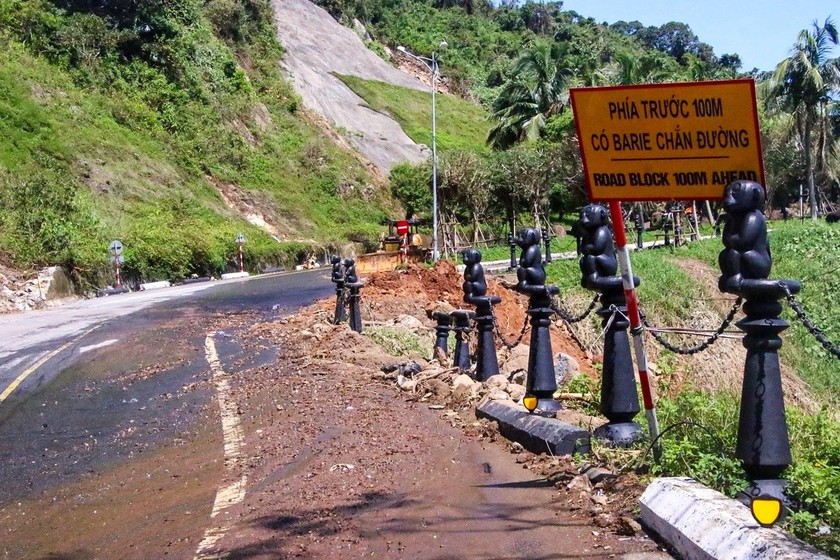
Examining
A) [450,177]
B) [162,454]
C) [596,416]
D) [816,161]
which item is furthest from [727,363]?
[816,161]

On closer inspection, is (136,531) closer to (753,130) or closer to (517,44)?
(753,130)

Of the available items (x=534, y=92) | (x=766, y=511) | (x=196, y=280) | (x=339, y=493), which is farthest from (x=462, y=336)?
(x=534, y=92)

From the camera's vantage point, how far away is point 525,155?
44.2 m

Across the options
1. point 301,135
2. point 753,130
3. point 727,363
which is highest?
point 301,135

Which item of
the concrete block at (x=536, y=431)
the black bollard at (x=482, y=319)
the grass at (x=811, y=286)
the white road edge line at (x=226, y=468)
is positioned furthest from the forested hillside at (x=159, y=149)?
the concrete block at (x=536, y=431)

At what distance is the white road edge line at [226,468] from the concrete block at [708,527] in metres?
2.31

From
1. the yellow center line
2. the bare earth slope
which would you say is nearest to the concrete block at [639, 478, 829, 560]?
the yellow center line

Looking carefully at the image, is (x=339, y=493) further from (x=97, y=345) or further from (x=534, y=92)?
(x=534, y=92)

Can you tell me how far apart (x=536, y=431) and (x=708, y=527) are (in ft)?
8.23

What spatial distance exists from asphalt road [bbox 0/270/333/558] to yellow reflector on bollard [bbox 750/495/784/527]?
10.5 ft

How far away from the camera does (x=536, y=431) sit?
658 centimetres

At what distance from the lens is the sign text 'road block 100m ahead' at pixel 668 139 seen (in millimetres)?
4918

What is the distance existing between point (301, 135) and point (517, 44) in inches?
2430

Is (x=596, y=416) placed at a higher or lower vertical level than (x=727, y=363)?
higher
